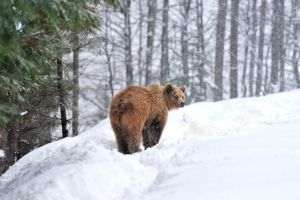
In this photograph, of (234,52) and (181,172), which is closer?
(181,172)

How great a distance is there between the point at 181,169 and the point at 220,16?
2697cm

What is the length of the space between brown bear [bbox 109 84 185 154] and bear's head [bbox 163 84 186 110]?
0.34ft

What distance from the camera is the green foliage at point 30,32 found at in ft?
21.1

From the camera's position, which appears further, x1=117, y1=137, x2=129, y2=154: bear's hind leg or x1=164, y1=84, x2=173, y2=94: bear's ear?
x1=164, y1=84, x2=173, y2=94: bear's ear

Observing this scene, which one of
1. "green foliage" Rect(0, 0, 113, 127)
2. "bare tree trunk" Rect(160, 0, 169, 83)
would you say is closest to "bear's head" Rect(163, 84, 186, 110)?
"green foliage" Rect(0, 0, 113, 127)

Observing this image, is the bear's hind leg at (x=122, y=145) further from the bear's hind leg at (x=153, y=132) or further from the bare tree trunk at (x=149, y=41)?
the bare tree trunk at (x=149, y=41)

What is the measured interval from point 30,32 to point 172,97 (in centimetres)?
340

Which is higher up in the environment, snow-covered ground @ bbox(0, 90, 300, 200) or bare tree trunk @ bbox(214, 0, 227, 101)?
snow-covered ground @ bbox(0, 90, 300, 200)

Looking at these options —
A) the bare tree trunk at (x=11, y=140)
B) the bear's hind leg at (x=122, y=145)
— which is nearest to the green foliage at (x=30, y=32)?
the bear's hind leg at (x=122, y=145)

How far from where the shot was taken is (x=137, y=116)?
9469 millimetres

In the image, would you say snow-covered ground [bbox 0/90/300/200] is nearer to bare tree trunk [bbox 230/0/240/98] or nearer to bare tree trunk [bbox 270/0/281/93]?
bare tree trunk [bbox 230/0/240/98]

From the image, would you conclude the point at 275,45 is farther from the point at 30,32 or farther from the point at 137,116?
the point at 30,32

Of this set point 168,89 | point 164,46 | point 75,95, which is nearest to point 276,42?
point 164,46

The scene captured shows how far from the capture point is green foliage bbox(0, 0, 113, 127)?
645cm
